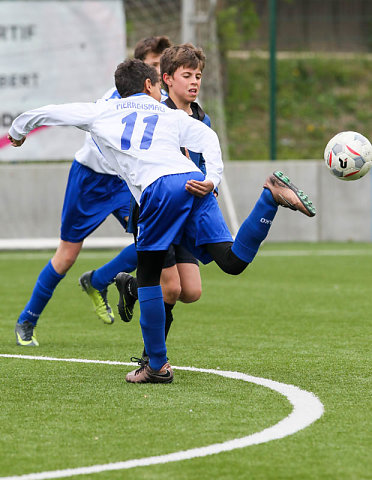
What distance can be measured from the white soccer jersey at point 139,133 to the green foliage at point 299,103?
37.8ft

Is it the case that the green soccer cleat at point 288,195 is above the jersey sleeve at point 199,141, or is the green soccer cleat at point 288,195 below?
below

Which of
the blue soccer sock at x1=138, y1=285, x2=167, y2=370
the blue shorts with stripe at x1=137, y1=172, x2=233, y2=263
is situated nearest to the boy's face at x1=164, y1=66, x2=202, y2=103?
the blue shorts with stripe at x1=137, y1=172, x2=233, y2=263

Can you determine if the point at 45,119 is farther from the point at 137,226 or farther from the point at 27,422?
the point at 27,422

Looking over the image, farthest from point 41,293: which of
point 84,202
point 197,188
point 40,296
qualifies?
point 197,188

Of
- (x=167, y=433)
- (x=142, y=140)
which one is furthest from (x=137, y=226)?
(x=167, y=433)

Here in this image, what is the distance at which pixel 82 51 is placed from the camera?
46.7ft

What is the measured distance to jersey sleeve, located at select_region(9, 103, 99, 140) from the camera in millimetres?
4785

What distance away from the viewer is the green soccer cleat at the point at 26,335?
6047mm

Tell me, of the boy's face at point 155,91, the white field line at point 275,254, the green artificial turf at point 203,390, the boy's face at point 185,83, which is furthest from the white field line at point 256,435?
the white field line at point 275,254

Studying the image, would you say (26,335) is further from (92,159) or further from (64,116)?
(64,116)

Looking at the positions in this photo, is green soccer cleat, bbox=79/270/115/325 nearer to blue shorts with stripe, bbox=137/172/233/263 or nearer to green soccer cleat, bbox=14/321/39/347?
green soccer cleat, bbox=14/321/39/347

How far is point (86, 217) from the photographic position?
6336 millimetres

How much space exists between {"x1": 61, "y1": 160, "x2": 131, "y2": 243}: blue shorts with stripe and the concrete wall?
716 centimetres

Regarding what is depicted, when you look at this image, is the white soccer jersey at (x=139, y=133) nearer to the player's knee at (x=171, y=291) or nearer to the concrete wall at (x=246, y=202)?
the player's knee at (x=171, y=291)
